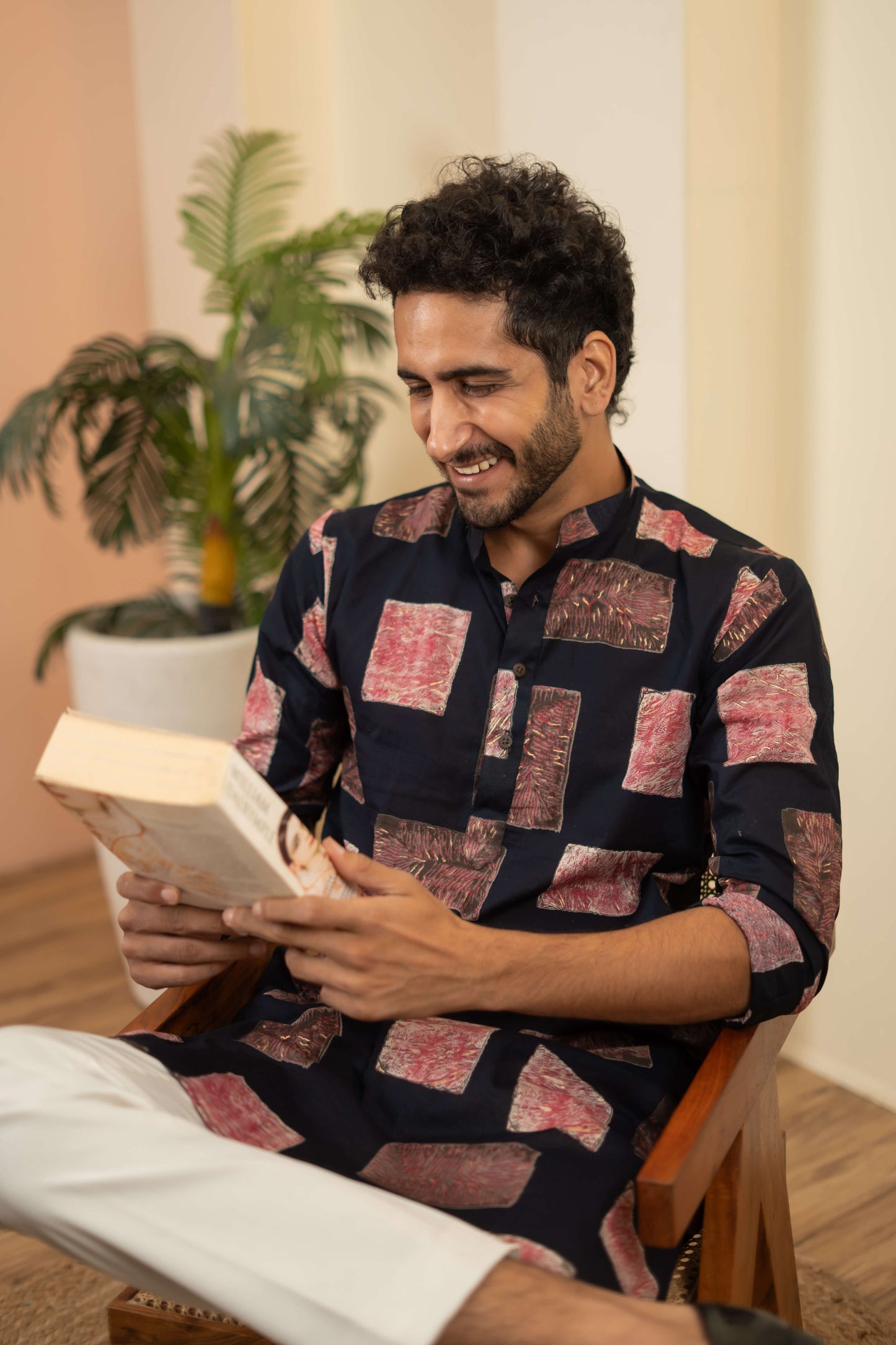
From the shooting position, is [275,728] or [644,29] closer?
[275,728]

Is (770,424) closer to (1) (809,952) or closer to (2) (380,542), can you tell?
(2) (380,542)

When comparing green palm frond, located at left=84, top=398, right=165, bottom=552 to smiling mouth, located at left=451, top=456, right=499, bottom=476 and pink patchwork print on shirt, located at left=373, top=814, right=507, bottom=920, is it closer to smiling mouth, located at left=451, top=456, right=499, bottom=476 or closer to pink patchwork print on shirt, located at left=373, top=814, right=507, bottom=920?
smiling mouth, located at left=451, top=456, right=499, bottom=476

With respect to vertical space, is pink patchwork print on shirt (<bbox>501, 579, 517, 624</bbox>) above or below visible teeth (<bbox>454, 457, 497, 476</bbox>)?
below

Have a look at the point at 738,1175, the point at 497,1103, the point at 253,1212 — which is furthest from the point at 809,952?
the point at 253,1212

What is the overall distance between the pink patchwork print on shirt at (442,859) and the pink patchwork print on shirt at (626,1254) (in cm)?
39

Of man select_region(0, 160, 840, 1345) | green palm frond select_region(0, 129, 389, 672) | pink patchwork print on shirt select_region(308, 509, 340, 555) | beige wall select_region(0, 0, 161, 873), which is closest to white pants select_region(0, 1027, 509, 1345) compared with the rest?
man select_region(0, 160, 840, 1345)

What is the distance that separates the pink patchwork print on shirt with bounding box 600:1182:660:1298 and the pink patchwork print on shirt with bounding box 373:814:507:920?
39 cm

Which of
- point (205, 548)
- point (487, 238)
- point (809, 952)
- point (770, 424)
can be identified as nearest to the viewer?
point (809, 952)

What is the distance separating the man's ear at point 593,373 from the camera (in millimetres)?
1511

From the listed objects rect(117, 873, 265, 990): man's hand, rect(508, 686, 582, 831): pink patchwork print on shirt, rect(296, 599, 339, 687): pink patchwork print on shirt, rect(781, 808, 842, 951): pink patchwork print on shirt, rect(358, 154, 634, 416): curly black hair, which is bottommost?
rect(117, 873, 265, 990): man's hand

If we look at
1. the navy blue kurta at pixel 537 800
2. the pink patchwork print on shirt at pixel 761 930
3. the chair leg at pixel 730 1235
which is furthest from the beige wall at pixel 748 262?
the chair leg at pixel 730 1235

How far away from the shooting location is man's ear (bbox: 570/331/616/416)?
1511 mm

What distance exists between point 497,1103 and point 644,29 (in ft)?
5.37

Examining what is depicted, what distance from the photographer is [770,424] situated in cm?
218
